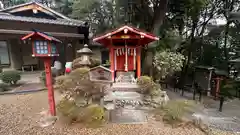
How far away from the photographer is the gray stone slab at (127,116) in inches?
184

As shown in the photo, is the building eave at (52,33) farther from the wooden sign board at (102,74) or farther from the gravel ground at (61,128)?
the gravel ground at (61,128)

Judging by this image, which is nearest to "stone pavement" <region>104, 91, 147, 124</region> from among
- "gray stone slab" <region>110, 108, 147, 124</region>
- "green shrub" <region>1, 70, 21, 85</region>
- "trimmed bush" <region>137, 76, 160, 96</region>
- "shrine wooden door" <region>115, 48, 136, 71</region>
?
"gray stone slab" <region>110, 108, 147, 124</region>

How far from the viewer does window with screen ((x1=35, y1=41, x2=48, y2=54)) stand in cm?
416

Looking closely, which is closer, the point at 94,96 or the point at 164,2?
the point at 94,96

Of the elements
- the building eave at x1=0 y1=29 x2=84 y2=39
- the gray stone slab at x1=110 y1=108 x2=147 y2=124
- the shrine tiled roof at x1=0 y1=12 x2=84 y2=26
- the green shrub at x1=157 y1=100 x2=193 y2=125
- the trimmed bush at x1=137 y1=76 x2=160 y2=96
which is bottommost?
the gray stone slab at x1=110 y1=108 x2=147 y2=124

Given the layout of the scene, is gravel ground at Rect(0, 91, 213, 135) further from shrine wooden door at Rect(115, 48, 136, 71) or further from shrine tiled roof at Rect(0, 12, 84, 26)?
shrine tiled roof at Rect(0, 12, 84, 26)

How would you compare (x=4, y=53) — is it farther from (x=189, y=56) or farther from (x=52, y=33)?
(x=189, y=56)

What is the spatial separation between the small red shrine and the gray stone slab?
1902mm

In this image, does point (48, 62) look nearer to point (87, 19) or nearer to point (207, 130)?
point (207, 130)

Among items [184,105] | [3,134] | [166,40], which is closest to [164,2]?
[166,40]

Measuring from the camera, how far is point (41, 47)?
4.19 m

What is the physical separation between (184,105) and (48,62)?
4.54 meters

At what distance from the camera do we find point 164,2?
9.15 metres

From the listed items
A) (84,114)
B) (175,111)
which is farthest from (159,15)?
(84,114)
